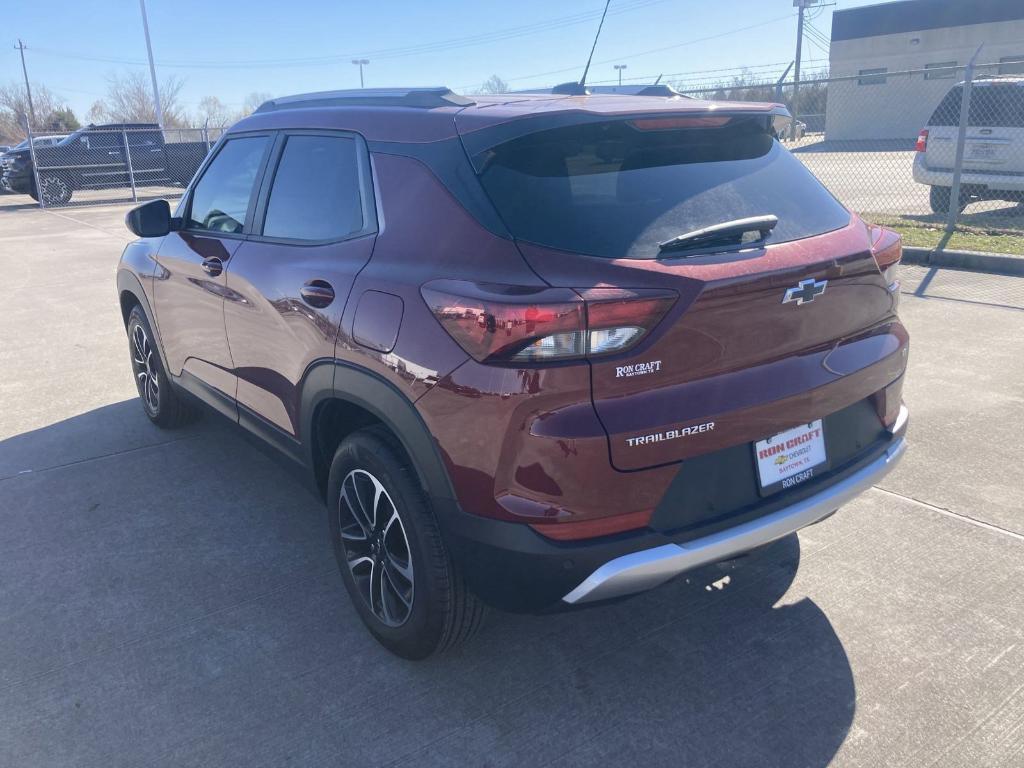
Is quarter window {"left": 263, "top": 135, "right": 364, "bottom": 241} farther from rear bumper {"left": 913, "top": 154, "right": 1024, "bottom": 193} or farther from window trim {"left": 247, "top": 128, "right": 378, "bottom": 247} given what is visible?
rear bumper {"left": 913, "top": 154, "right": 1024, "bottom": 193}

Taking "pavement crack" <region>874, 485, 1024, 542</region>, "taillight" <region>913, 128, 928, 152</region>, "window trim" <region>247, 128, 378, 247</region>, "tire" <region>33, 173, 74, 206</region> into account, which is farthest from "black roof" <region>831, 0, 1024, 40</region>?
"window trim" <region>247, 128, 378, 247</region>

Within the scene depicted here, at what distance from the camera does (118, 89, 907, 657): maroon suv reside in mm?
2273

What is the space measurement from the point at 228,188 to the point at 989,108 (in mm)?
11426

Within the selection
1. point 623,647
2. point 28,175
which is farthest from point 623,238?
point 28,175

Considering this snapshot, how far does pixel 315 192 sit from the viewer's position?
3.25 meters

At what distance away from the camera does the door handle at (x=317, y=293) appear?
2.92 m

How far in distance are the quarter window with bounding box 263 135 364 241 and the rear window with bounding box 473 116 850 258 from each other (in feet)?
2.25

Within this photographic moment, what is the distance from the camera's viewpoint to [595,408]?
2.24m

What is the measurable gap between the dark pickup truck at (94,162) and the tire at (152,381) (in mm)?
19117

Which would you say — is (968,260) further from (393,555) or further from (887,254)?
(393,555)

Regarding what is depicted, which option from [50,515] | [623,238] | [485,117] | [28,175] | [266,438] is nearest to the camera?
[623,238]

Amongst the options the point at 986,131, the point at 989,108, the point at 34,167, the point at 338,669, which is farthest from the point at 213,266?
the point at 34,167

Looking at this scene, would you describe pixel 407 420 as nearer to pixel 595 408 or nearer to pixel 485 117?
pixel 595 408

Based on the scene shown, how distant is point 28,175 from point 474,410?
23743mm
